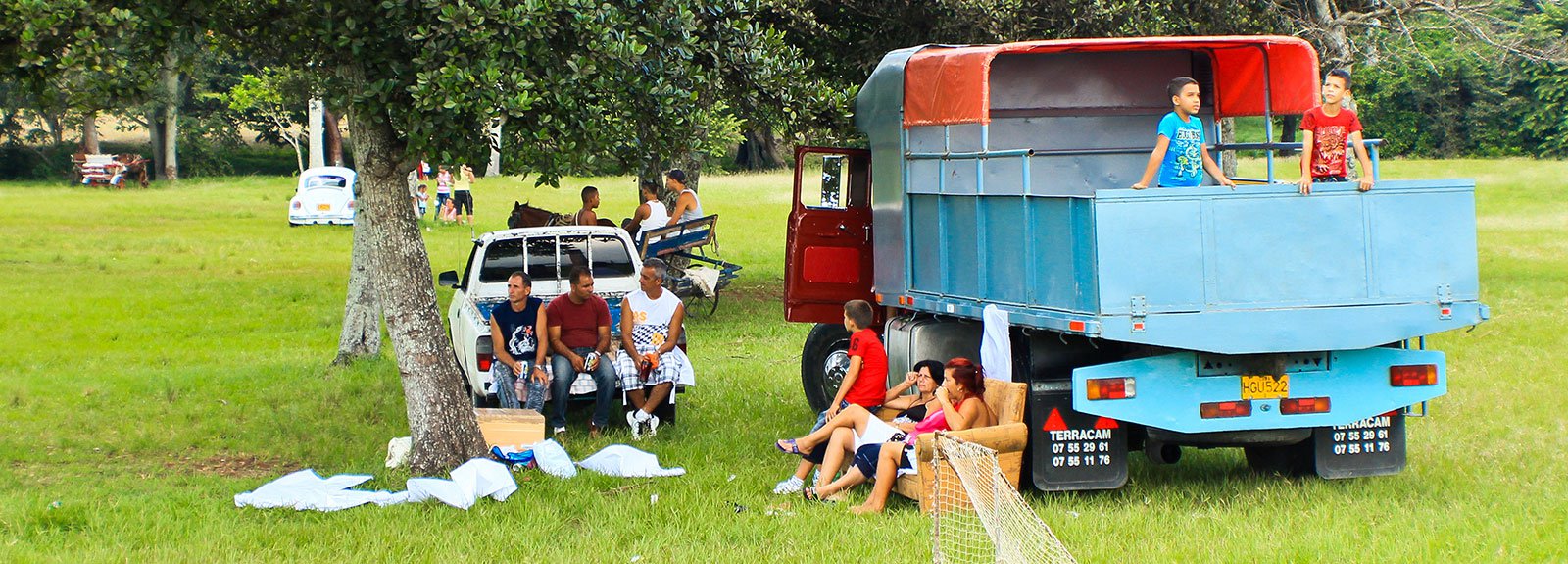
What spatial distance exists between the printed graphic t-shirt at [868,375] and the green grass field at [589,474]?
23.6 inches

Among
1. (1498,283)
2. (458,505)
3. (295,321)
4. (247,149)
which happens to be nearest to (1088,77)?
(458,505)

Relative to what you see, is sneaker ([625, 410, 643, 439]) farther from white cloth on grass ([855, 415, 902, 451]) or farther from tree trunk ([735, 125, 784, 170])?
tree trunk ([735, 125, 784, 170])

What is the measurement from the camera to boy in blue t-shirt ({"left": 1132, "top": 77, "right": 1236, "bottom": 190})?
805 cm

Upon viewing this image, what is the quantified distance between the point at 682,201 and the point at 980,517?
12052 mm

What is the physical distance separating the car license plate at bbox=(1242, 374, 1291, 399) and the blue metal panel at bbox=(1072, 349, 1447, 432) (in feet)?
0.10

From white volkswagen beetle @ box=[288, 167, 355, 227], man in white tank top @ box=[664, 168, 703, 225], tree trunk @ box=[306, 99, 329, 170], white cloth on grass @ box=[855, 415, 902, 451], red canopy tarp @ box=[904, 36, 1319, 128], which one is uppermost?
tree trunk @ box=[306, 99, 329, 170]

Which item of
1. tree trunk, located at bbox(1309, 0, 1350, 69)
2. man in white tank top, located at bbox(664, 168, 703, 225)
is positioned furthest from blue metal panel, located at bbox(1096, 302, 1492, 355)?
tree trunk, located at bbox(1309, 0, 1350, 69)

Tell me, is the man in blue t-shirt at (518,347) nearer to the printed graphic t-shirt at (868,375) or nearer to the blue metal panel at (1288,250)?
the printed graphic t-shirt at (868,375)

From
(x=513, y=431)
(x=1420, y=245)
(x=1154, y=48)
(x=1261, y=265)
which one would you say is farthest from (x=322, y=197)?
(x=1420, y=245)

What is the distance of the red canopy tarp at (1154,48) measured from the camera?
8516 mm

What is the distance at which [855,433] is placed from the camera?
8445mm

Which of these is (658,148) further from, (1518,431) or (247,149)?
(247,149)

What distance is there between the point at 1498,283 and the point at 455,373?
17533mm

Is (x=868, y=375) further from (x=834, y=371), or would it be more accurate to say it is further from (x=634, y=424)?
(x=834, y=371)
